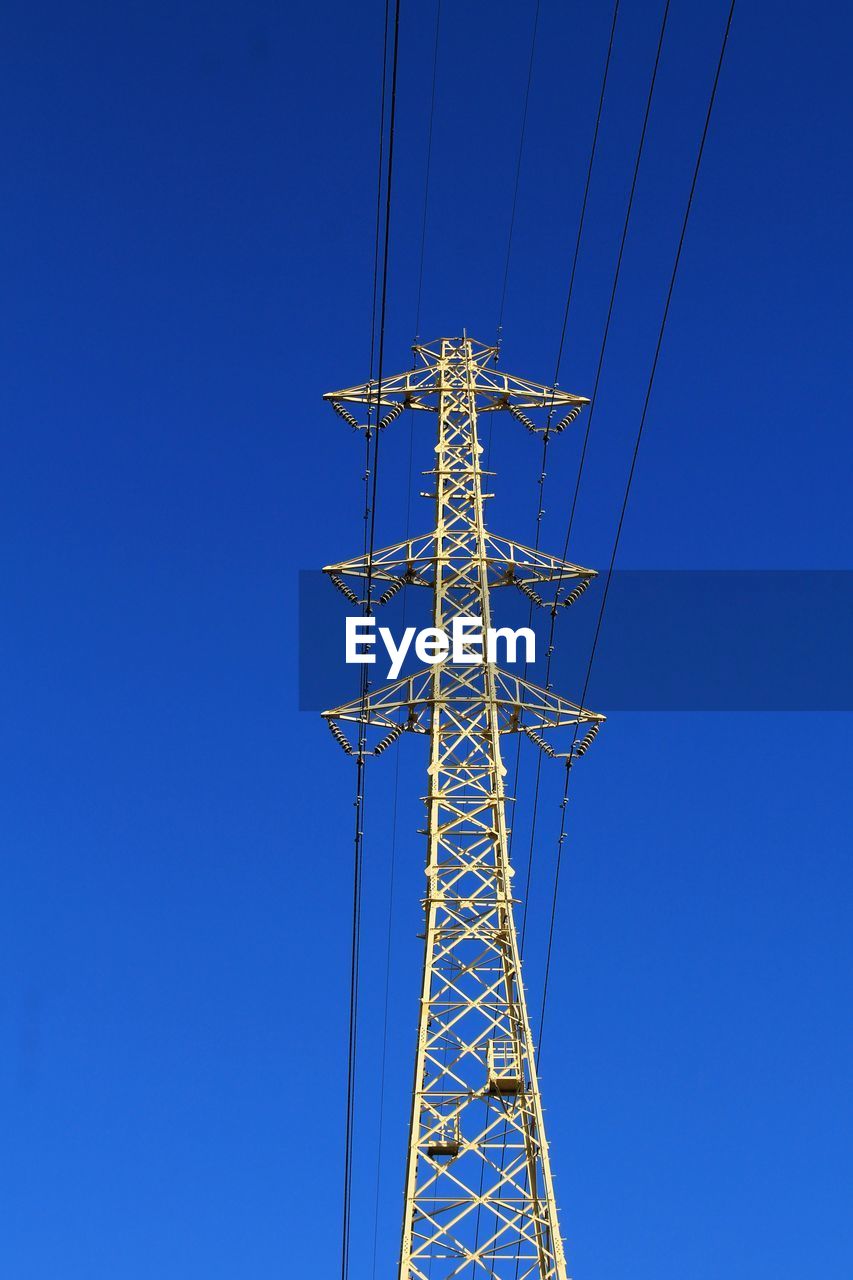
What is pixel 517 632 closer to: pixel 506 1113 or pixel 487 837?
pixel 487 837

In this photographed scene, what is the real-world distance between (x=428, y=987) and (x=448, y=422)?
12.3 metres

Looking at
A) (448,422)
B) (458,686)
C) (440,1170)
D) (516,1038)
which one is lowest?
(440,1170)

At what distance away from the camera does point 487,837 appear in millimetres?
29078

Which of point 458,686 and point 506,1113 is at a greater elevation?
point 458,686

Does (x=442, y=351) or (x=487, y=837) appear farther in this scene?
(x=442, y=351)

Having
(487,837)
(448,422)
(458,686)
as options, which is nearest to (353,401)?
(448,422)

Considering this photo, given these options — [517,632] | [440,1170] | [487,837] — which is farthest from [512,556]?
[440,1170]

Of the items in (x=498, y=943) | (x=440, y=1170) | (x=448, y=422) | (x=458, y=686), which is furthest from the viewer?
(x=448, y=422)

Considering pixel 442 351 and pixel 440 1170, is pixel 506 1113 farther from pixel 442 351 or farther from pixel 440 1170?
pixel 442 351

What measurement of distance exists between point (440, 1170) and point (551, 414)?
15.9 meters

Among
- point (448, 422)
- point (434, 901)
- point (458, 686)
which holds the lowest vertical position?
point (434, 901)

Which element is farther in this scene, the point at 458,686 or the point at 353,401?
the point at 353,401

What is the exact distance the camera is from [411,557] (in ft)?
106

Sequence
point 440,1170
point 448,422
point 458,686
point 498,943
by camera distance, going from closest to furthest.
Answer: point 440,1170
point 498,943
point 458,686
point 448,422
